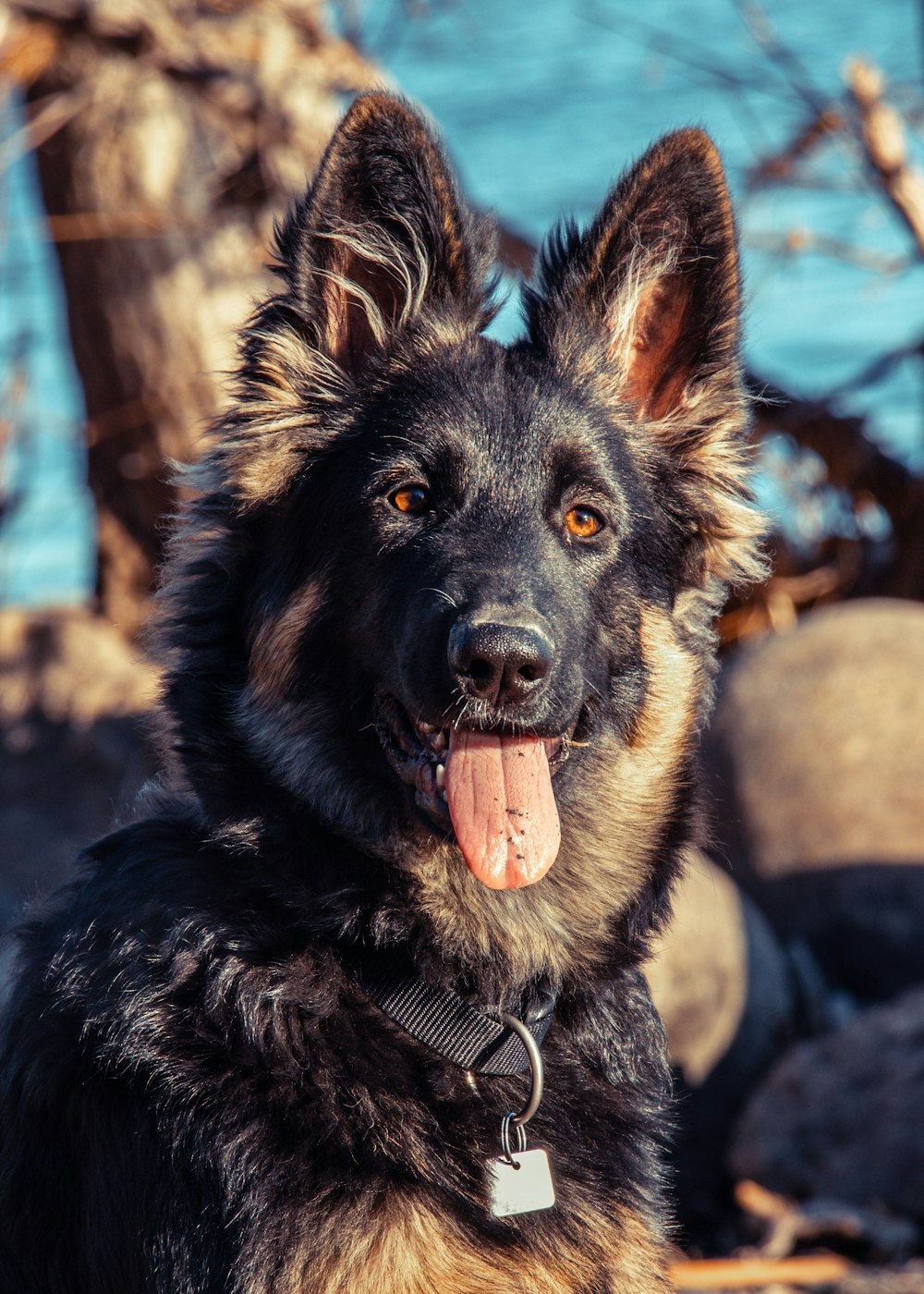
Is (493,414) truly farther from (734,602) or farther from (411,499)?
(734,602)

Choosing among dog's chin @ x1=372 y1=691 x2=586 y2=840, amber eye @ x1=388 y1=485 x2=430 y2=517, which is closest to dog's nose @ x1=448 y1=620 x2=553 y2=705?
dog's chin @ x1=372 y1=691 x2=586 y2=840

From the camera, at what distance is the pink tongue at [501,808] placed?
319 centimetres

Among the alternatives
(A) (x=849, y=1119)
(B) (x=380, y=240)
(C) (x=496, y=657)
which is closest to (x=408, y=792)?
(C) (x=496, y=657)

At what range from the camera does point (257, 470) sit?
143 inches

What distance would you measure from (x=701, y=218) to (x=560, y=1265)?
254cm

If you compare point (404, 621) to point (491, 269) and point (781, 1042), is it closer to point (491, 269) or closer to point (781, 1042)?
point (491, 269)

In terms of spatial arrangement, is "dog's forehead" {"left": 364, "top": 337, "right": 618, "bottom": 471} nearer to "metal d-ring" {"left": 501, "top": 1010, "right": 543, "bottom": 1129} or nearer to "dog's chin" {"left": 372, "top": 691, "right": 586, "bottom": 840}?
"dog's chin" {"left": 372, "top": 691, "right": 586, "bottom": 840}

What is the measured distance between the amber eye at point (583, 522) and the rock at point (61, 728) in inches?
183

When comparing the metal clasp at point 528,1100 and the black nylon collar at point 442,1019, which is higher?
the black nylon collar at point 442,1019

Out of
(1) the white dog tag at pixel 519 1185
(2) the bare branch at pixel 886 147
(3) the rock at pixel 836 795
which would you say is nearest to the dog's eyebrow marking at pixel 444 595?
(1) the white dog tag at pixel 519 1185

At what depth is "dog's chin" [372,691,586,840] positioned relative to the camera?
3275mm

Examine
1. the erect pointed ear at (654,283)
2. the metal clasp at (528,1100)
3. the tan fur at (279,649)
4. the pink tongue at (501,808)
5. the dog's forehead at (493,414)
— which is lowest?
the metal clasp at (528,1100)

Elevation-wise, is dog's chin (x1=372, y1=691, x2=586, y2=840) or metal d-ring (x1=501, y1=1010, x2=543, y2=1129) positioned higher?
dog's chin (x1=372, y1=691, x2=586, y2=840)

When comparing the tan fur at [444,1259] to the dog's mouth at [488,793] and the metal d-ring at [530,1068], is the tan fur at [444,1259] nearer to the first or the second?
the metal d-ring at [530,1068]
